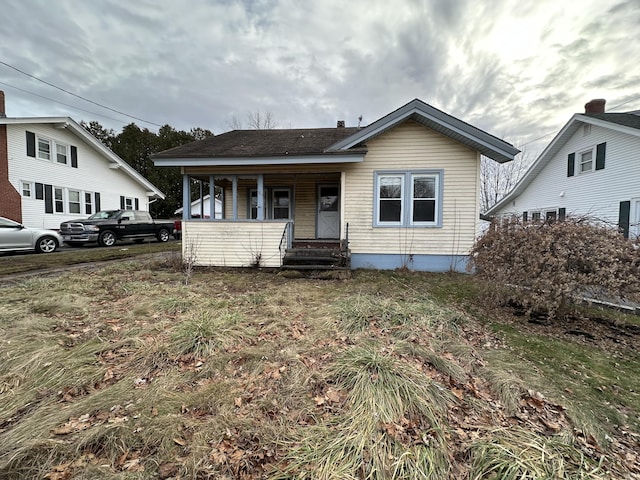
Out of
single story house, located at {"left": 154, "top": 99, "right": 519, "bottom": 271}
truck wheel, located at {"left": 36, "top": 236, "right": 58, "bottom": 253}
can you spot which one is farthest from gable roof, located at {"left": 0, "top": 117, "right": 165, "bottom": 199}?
single story house, located at {"left": 154, "top": 99, "right": 519, "bottom": 271}

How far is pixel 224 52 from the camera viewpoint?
570 inches

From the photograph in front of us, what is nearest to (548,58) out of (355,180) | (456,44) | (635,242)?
(456,44)

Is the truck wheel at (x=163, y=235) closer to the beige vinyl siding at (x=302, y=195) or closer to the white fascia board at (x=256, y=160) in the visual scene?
the beige vinyl siding at (x=302, y=195)

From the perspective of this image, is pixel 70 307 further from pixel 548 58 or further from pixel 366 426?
pixel 548 58

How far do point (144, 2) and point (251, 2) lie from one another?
4.03 m

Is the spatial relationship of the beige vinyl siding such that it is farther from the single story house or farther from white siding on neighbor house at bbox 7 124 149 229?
white siding on neighbor house at bbox 7 124 149 229

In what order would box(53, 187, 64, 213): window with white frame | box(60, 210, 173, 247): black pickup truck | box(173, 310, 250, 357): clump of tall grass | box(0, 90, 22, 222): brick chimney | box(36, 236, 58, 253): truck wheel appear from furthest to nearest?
1. box(53, 187, 64, 213): window with white frame
2. box(0, 90, 22, 222): brick chimney
3. box(60, 210, 173, 247): black pickup truck
4. box(36, 236, 58, 253): truck wheel
5. box(173, 310, 250, 357): clump of tall grass

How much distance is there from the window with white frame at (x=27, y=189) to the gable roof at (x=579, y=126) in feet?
92.3

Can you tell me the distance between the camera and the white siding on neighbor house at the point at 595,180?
34.5ft

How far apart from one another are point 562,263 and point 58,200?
23.8m

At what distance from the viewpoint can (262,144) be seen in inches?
387

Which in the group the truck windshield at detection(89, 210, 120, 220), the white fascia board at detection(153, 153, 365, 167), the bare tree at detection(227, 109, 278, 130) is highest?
the bare tree at detection(227, 109, 278, 130)

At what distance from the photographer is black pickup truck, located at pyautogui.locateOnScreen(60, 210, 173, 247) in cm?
1420

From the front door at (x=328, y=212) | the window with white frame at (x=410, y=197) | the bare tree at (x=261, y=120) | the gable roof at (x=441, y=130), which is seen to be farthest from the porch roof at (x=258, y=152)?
the bare tree at (x=261, y=120)
